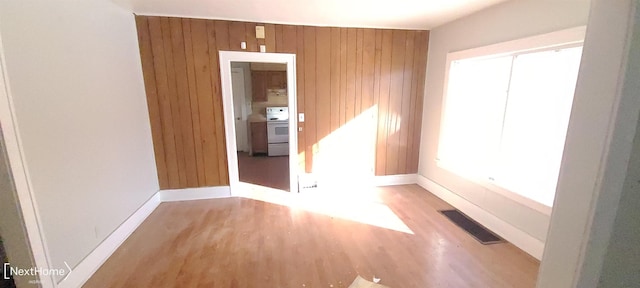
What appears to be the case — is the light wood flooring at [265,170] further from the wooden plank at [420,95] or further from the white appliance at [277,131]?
the wooden plank at [420,95]

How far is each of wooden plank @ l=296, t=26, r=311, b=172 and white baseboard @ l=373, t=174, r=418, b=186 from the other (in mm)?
1192

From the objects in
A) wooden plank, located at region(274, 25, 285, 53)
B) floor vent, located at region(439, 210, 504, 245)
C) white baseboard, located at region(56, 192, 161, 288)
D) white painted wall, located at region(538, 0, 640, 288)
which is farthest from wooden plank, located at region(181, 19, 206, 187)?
white painted wall, located at region(538, 0, 640, 288)

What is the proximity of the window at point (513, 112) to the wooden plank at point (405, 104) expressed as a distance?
60cm

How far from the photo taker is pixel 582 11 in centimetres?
189

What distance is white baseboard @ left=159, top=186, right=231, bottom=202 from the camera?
3.46m

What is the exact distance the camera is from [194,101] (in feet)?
10.8

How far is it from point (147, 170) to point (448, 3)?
3899 millimetres

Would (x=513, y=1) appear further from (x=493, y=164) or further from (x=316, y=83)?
(x=316, y=83)

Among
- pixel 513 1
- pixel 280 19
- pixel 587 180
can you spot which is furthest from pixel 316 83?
pixel 587 180

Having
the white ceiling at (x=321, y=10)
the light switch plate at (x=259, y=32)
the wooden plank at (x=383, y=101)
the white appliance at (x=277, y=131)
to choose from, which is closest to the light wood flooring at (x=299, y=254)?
the wooden plank at (x=383, y=101)

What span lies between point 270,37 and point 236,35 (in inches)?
16.8

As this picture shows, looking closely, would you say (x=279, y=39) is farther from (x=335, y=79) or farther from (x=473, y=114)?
(x=473, y=114)

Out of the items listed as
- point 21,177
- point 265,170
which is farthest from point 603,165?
point 265,170

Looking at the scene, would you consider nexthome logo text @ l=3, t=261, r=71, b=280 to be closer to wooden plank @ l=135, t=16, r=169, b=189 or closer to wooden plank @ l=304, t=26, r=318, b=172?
wooden plank @ l=135, t=16, r=169, b=189
